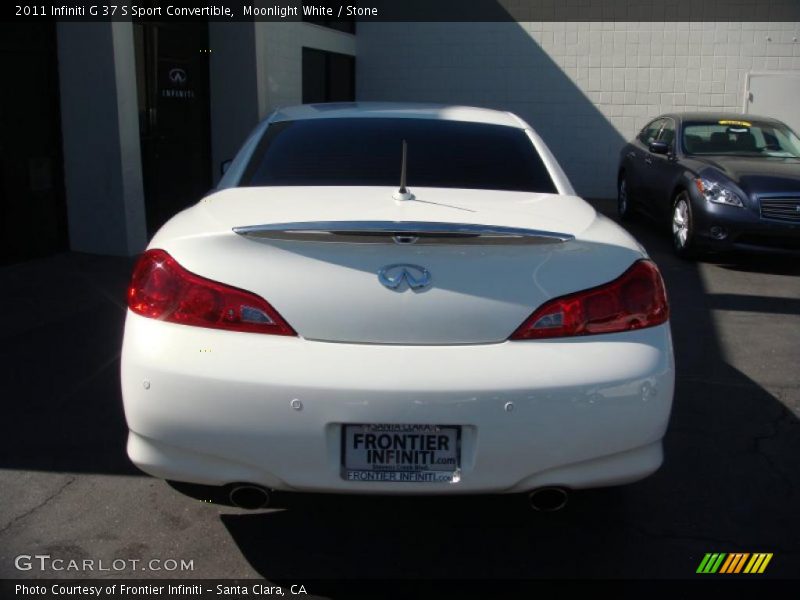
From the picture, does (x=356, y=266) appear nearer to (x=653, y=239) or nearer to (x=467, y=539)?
(x=467, y=539)

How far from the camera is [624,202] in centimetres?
1271

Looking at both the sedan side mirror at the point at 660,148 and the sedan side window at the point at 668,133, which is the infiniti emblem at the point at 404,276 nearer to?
the sedan side mirror at the point at 660,148

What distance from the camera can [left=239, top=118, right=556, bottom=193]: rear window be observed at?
156 inches

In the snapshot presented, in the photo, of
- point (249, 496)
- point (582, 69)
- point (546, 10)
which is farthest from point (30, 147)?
point (582, 69)

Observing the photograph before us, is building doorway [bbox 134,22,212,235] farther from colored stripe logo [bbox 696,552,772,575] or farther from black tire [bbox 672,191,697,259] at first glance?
colored stripe logo [bbox 696,552,772,575]

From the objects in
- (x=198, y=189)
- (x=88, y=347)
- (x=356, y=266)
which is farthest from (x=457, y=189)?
(x=198, y=189)

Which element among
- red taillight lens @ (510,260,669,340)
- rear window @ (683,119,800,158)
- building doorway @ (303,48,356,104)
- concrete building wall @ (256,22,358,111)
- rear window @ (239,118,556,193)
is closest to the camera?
red taillight lens @ (510,260,669,340)

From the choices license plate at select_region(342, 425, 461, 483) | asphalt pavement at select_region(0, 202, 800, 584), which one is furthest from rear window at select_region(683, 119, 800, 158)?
license plate at select_region(342, 425, 461, 483)

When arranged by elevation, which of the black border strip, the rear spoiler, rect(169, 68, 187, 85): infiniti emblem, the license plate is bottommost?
the license plate

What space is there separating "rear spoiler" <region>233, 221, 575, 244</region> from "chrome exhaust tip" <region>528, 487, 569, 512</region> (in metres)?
0.83

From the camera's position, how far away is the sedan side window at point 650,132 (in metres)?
11.9

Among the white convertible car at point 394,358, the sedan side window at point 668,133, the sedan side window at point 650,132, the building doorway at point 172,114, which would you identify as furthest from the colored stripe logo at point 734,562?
the sedan side window at point 650,132

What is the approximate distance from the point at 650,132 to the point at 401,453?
10160 mm

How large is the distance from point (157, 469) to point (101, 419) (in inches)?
72.8
